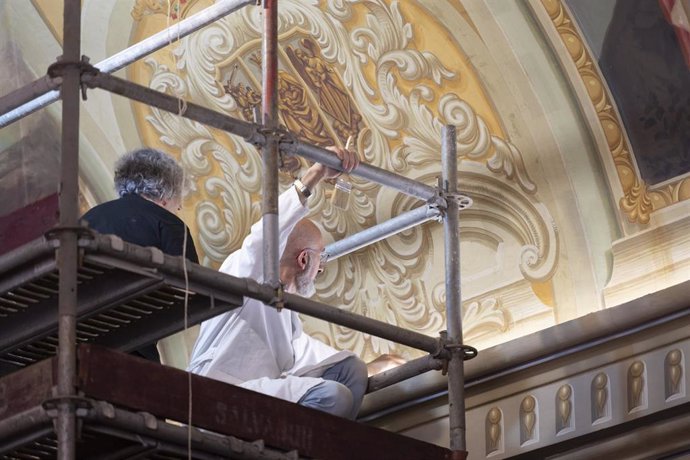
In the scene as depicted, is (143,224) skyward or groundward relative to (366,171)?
groundward

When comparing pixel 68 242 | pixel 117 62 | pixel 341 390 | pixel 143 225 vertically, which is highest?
pixel 117 62

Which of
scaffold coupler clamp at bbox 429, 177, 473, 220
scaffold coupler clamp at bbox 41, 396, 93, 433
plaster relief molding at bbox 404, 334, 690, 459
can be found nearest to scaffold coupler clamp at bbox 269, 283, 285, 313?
scaffold coupler clamp at bbox 41, 396, 93, 433

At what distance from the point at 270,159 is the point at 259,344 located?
1.03 m

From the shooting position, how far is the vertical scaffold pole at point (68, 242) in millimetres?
5504

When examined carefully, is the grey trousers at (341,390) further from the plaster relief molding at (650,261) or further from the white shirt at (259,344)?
the plaster relief molding at (650,261)

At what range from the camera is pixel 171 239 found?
22.1 ft

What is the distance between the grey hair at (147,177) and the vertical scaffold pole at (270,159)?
2.24 ft

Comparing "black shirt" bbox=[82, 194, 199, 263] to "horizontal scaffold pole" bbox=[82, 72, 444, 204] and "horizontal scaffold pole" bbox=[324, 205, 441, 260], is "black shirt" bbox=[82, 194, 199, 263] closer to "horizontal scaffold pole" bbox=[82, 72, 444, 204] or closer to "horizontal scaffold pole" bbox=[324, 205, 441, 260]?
"horizontal scaffold pole" bbox=[82, 72, 444, 204]

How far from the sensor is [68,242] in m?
5.68

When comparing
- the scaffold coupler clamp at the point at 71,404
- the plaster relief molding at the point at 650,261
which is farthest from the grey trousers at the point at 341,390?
the plaster relief molding at the point at 650,261

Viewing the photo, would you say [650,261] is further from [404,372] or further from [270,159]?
[270,159]

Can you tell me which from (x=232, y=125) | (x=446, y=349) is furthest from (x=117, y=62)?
(x=446, y=349)

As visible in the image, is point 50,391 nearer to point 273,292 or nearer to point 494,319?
point 273,292

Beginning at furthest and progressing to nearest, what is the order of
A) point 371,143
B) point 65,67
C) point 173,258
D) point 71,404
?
point 371,143 → point 65,67 → point 173,258 → point 71,404
